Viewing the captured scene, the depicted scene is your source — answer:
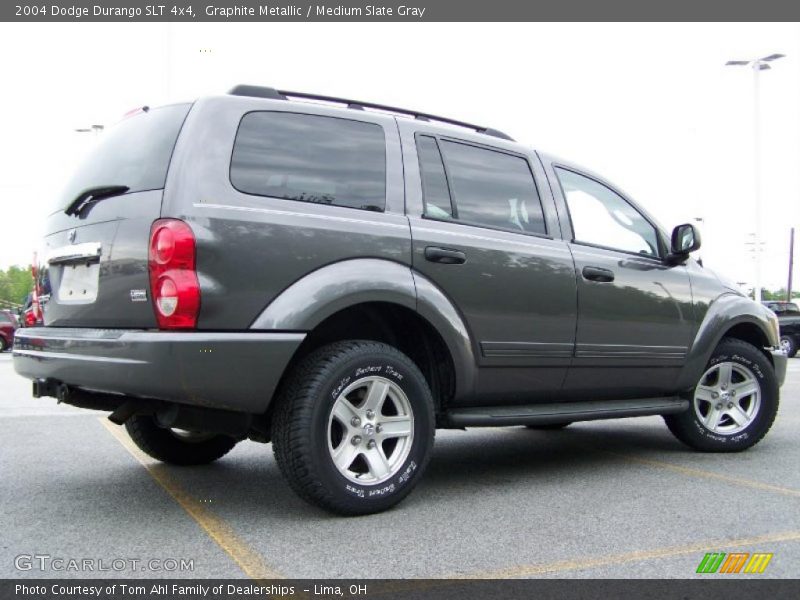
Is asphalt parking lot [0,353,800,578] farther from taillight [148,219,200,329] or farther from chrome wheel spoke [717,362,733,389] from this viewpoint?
taillight [148,219,200,329]

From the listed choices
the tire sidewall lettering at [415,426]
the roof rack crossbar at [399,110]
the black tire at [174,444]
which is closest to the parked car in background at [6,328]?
the black tire at [174,444]

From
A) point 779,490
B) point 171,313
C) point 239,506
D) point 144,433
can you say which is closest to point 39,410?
point 144,433

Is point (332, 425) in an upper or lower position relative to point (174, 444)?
upper

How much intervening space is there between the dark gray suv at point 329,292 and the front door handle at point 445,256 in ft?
0.04

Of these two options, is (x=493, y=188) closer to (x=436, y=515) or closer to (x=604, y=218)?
(x=604, y=218)

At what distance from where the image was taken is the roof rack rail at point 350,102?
3.86 metres

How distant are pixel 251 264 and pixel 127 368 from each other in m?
0.68

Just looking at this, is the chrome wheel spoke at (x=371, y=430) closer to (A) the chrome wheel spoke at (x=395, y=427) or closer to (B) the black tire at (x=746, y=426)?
(A) the chrome wheel spoke at (x=395, y=427)

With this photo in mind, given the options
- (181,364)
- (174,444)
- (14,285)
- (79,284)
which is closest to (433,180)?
(181,364)

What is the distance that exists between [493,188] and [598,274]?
33.5 inches

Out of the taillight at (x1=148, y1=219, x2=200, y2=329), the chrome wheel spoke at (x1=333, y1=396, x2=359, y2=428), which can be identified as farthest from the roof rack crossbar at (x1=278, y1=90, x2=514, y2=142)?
the chrome wheel spoke at (x1=333, y1=396, x2=359, y2=428)

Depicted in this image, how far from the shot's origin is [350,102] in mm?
4219

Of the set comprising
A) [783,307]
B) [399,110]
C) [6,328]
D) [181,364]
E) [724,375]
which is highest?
[399,110]

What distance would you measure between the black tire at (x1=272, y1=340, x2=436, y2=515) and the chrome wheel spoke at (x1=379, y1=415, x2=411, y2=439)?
30 mm
